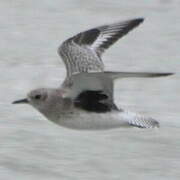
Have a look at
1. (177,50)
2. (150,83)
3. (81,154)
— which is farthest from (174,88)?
(81,154)

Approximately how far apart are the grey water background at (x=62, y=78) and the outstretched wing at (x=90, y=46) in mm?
737

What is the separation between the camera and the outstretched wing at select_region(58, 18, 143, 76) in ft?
25.2

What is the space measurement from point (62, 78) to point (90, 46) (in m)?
1.57

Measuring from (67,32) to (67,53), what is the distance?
10.4 ft

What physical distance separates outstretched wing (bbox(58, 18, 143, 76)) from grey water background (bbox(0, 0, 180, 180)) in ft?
2.42

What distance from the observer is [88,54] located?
795 centimetres

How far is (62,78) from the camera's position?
31.7 feet

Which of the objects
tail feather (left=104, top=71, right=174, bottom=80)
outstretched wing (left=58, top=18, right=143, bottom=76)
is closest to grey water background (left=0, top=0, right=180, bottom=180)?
outstretched wing (left=58, top=18, right=143, bottom=76)

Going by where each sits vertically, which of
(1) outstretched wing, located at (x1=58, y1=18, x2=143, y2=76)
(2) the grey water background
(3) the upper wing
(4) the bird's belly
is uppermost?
(1) outstretched wing, located at (x1=58, y1=18, x2=143, y2=76)

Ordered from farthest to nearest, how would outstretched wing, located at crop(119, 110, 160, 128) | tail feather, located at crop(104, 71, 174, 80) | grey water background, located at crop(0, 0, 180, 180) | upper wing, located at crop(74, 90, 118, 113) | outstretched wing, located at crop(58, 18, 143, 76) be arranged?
grey water background, located at crop(0, 0, 180, 180), outstretched wing, located at crop(58, 18, 143, 76), upper wing, located at crop(74, 90, 118, 113), outstretched wing, located at crop(119, 110, 160, 128), tail feather, located at crop(104, 71, 174, 80)

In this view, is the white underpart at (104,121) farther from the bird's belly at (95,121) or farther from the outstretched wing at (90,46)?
the outstretched wing at (90,46)

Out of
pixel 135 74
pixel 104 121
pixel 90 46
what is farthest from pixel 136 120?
pixel 90 46

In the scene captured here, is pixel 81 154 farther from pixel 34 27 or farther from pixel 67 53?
pixel 34 27

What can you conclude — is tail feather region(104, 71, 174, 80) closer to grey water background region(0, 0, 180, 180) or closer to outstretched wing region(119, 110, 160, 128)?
outstretched wing region(119, 110, 160, 128)
